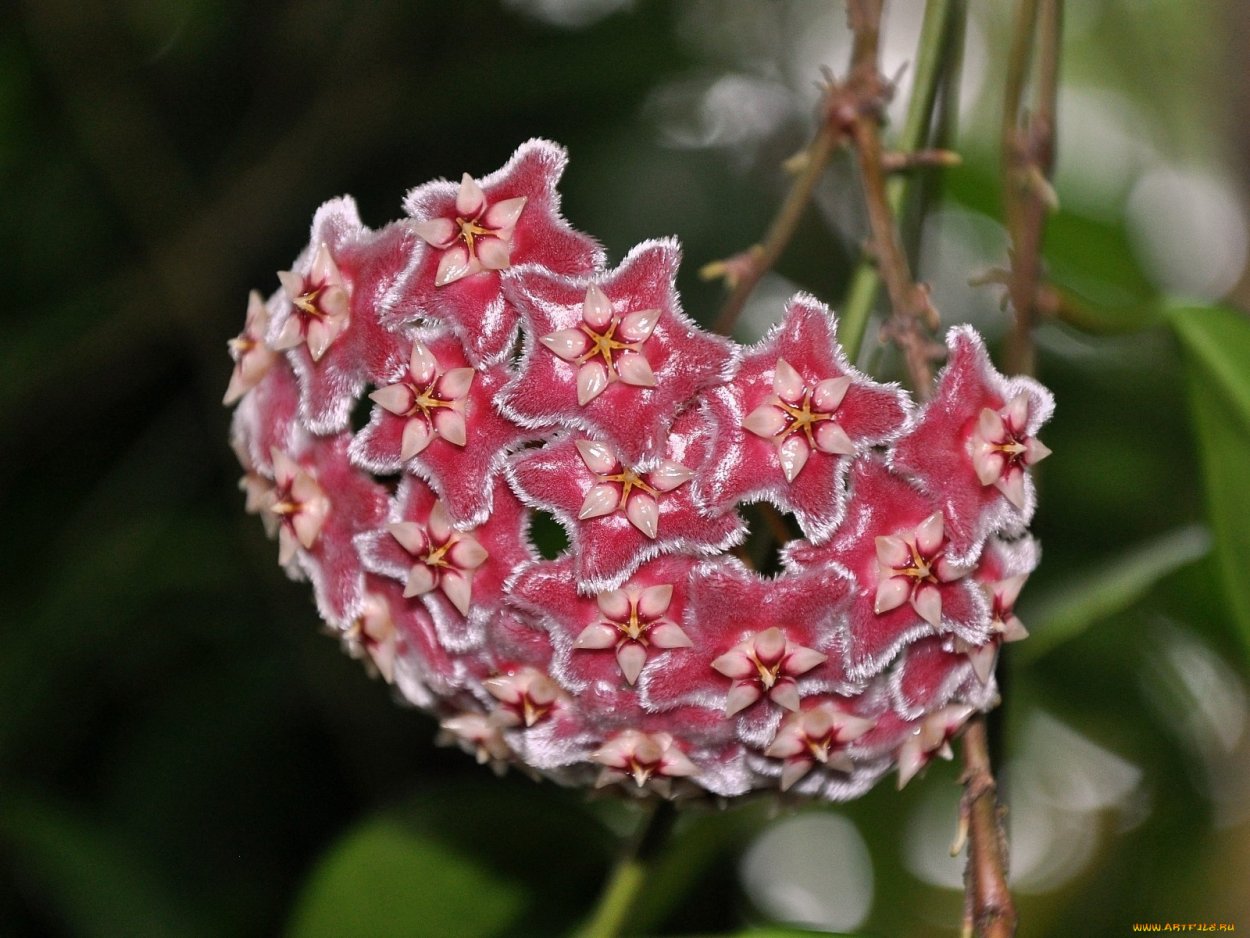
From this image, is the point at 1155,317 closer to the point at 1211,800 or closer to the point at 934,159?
the point at 934,159

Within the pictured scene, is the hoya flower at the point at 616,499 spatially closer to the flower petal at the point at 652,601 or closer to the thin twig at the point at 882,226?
the flower petal at the point at 652,601

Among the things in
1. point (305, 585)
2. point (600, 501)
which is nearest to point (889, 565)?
point (600, 501)

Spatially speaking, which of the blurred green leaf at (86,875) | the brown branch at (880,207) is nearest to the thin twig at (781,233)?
the brown branch at (880,207)

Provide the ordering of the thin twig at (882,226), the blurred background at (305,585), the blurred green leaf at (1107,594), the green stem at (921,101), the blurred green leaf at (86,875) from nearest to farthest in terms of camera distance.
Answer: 1. the thin twig at (882,226)
2. the green stem at (921,101)
3. the blurred green leaf at (1107,594)
4. the blurred background at (305,585)
5. the blurred green leaf at (86,875)

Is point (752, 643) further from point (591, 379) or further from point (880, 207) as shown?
point (880, 207)

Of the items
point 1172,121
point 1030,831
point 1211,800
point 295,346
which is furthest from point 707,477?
point 1172,121

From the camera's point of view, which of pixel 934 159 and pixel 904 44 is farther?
pixel 904 44
